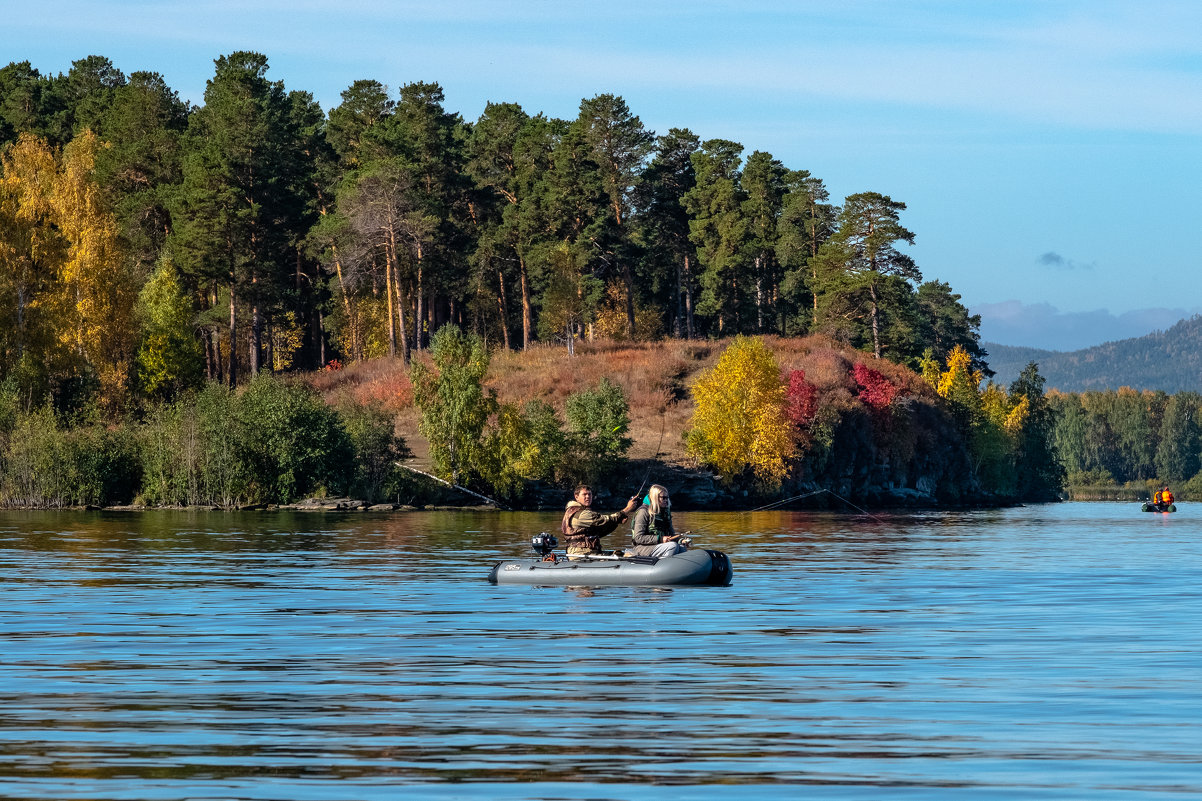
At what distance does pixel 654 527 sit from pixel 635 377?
65.9m

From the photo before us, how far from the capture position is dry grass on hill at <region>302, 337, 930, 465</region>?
90938 millimetres

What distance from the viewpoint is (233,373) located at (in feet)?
305

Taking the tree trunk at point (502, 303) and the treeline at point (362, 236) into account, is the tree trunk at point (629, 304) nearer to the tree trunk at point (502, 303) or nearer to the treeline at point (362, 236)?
the treeline at point (362, 236)

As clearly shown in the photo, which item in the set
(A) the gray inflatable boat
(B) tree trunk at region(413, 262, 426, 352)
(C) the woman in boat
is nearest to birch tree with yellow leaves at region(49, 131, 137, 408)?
(B) tree trunk at region(413, 262, 426, 352)

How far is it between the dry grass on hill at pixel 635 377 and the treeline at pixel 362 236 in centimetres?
291

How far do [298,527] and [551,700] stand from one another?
4143cm

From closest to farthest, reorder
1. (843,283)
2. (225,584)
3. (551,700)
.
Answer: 1. (551,700)
2. (225,584)
3. (843,283)

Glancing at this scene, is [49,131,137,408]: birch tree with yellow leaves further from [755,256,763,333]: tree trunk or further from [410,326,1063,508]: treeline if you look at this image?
[755,256,763,333]: tree trunk

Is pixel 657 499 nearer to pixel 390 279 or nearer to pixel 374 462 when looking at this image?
pixel 374 462

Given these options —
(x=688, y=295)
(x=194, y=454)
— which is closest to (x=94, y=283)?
(x=194, y=454)

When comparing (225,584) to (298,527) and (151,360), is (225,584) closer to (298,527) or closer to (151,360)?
(298,527)

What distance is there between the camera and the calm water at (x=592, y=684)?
455 inches

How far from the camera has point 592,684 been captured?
658 inches

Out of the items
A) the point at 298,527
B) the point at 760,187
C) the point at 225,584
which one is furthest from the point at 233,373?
the point at 225,584
